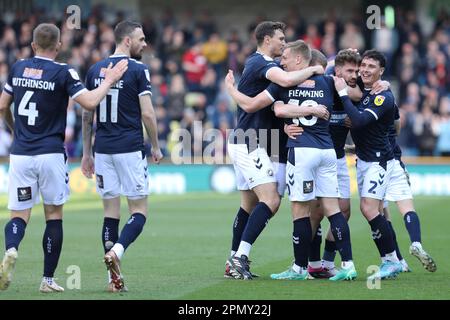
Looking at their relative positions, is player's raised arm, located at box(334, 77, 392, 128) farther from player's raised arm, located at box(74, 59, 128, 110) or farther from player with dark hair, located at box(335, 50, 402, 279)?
player's raised arm, located at box(74, 59, 128, 110)

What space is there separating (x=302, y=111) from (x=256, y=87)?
2.50 feet

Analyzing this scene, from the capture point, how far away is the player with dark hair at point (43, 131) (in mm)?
9398

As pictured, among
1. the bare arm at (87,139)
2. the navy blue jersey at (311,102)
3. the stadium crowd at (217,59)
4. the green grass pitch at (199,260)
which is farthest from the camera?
the stadium crowd at (217,59)

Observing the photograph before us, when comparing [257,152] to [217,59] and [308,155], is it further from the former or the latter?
[217,59]

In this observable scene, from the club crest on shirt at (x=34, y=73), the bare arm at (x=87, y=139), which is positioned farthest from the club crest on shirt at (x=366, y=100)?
the club crest on shirt at (x=34, y=73)

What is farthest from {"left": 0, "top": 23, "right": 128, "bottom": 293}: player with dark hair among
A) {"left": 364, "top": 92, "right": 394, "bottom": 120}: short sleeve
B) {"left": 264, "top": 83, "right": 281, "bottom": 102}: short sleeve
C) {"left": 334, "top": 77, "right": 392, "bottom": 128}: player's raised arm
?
{"left": 364, "top": 92, "right": 394, "bottom": 120}: short sleeve

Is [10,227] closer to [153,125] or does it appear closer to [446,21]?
[153,125]

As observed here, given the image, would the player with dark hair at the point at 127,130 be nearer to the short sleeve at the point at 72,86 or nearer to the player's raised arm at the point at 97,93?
the player's raised arm at the point at 97,93

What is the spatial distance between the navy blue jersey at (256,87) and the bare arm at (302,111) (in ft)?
1.56

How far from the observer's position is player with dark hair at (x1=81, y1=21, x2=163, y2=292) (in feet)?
32.3

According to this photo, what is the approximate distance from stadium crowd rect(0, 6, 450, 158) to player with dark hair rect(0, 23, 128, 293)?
58.9ft
